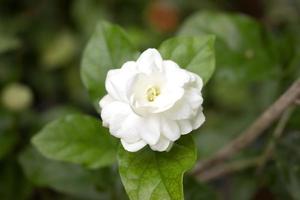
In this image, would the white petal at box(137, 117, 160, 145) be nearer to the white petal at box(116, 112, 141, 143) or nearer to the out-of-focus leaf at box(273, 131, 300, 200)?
the white petal at box(116, 112, 141, 143)

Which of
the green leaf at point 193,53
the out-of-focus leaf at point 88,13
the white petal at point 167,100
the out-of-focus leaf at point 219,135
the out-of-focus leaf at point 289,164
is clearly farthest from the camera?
the out-of-focus leaf at point 88,13

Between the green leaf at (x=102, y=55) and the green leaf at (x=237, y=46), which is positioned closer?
the green leaf at (x=102, y=55)

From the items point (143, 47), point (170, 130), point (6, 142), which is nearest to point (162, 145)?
point (170, 130)

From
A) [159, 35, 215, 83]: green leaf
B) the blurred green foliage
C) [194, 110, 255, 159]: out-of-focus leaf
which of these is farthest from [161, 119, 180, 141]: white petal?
[194, 110, 255, 159]: out-of-focus leaf

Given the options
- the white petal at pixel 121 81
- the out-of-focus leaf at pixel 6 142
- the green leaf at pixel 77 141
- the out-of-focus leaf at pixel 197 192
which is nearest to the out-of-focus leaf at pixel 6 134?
the out-of-focus leaf at pixel 6 142

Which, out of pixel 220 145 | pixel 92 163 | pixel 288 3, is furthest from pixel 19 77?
pixel 288 3

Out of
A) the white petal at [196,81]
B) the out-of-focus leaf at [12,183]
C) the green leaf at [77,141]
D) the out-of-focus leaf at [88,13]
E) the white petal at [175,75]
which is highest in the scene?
the white petal at [175,75]

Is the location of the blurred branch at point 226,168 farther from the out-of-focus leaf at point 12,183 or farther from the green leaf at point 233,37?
the out-of-focus leaf at point 12,183

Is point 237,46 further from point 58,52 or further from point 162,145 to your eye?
point 58,52
